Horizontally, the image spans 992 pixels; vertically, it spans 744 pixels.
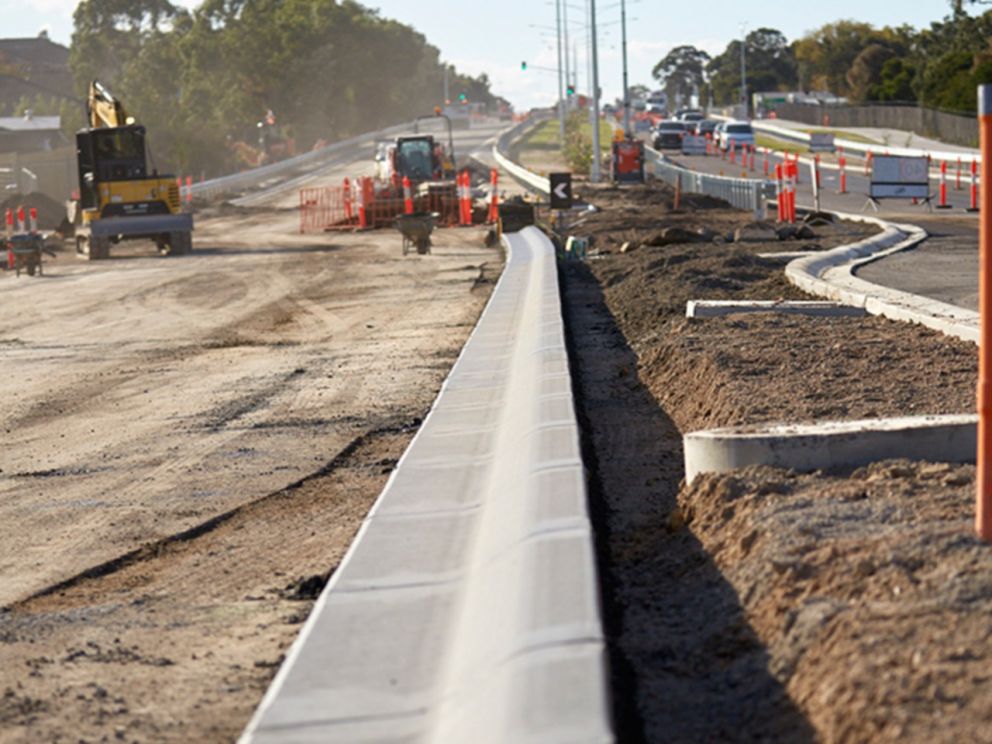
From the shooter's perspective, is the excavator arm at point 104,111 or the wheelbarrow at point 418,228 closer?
the wheelbarrow at point 418,228

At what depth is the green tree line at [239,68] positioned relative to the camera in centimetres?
11862

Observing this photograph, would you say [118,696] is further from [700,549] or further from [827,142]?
[827,142]

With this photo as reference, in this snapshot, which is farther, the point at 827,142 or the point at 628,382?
the point at 827,142

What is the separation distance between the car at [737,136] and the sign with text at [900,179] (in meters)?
47.0

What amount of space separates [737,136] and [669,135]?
6795mm

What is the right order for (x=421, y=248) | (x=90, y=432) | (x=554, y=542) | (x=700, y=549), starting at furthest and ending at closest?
(x=421, y=248) < (x=90, y=432) < (x=700, y=549) < (x=554, y=542)

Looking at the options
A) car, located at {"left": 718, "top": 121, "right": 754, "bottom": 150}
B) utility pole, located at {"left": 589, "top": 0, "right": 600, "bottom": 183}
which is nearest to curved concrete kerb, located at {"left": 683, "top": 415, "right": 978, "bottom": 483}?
utility pole, located at {"left": 589, "top": 0, "right": 600, "bottom": 183}

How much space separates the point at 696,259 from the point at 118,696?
17.3 m

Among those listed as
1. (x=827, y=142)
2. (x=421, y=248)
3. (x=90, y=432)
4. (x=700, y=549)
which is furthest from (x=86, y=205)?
(x=827, y=142)

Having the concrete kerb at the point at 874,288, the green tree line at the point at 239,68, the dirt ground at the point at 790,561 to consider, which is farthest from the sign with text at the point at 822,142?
the dirt ground at the point at 790,561

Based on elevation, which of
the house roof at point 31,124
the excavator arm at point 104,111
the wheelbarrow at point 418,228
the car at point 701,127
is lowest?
the wheelbarrow at point 418,228

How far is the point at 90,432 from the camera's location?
13398 mm

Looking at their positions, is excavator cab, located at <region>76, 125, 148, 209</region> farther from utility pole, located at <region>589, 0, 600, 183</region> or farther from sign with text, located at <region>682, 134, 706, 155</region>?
sign with text, located at <region>682, 134, 706, 155</region>

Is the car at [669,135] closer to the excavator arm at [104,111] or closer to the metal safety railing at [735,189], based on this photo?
the metal safety railing at [735,189]
